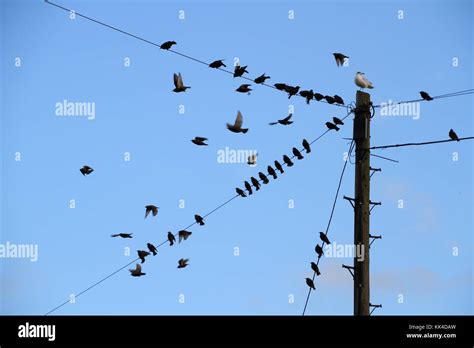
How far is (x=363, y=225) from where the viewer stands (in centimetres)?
1114

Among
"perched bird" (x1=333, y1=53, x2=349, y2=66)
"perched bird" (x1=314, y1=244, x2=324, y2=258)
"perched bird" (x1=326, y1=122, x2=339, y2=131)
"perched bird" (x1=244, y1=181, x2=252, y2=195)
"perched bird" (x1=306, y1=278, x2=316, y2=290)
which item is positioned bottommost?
"perched bird" (x1=306, y1=278, x2=316, y2=290)

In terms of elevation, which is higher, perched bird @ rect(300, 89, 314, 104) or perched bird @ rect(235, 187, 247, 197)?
perched bird @ rect(300, 89, 314, 104)

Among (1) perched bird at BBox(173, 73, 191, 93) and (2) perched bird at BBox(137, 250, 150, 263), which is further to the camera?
(2) perched bird at BBox(137, 250, 150, 263)

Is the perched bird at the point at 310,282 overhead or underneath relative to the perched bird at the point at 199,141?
underneath

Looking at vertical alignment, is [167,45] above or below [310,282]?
above

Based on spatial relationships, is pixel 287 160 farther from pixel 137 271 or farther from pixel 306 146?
pixel 137 271

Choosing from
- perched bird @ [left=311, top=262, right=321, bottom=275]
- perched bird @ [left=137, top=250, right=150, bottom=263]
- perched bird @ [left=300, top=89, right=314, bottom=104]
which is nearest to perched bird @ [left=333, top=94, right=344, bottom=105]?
perched bird @ [left=300, top=89, right=314, bottom=104]

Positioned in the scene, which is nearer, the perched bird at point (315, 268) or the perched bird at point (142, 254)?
the perched bird at point (315, 268)

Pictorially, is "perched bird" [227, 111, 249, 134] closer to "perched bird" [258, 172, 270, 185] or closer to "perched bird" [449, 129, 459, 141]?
"perched bird" [258, 172, 270, 185]

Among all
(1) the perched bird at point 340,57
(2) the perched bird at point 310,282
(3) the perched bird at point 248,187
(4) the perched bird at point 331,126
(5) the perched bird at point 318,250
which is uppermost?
(1) the perched bird at point 340,57

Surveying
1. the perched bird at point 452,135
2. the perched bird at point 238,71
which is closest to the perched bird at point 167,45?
the perched bird at point 238,71

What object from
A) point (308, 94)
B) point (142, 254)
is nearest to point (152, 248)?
point (142, 254)

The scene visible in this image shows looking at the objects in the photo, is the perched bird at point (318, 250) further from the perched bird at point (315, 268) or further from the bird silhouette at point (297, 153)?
the bird silhouette at point (297, 153)
